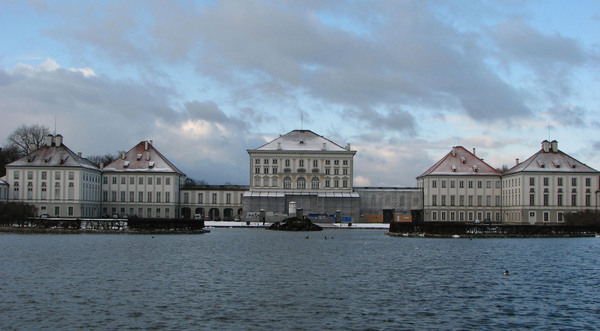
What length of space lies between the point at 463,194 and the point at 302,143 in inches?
1131

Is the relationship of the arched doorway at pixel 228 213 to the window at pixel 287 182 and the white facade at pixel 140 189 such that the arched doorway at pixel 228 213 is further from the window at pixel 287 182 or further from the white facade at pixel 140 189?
the window at pixel 287 182

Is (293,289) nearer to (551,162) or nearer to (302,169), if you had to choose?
(551,162)

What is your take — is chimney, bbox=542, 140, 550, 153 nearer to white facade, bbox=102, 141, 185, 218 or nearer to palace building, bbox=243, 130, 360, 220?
palace building, bbox=243, 130, 360, 220

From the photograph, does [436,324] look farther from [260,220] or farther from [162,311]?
[260,220]

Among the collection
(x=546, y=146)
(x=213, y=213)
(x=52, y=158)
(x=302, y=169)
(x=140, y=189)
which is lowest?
(x=213, y=213)

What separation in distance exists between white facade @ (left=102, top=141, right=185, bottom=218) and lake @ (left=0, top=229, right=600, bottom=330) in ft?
223

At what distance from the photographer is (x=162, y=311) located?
21.5m

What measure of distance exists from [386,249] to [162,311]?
1109 inches

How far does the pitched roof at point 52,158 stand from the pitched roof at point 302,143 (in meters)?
30.2

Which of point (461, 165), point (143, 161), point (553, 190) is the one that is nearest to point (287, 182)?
point (143, 161)

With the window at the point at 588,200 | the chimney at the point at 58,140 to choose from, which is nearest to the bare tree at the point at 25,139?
the chimney at the point at 58,140

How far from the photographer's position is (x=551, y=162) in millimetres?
102562

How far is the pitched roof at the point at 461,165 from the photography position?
110m

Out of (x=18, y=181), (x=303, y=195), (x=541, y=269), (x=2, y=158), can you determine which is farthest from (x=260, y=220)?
(x=541, y=269)
